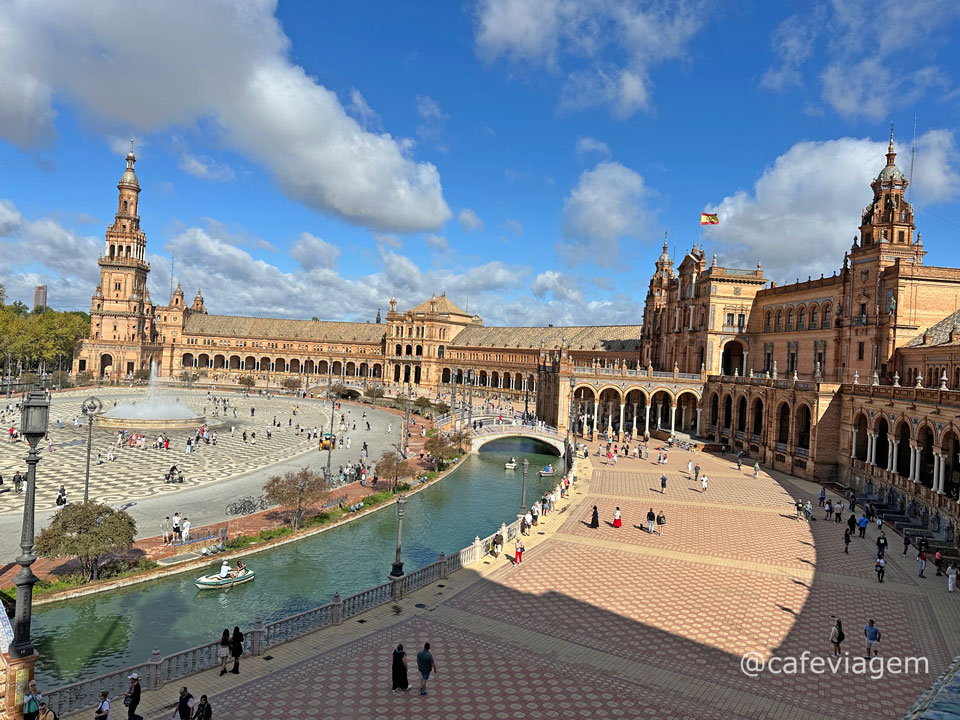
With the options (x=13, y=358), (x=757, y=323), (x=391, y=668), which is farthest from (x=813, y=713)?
(x=13, y=358)

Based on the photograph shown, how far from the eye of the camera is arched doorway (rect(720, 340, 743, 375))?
218 ft

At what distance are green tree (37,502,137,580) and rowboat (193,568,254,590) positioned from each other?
10.2 ft

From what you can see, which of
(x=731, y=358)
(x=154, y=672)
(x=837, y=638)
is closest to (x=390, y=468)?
(x=154, y=672)

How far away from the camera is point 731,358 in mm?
67562

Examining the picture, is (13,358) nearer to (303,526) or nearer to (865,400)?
(303,526)

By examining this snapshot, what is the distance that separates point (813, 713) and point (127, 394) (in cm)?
10040

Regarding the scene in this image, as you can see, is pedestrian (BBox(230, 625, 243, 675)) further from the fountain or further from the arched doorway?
the arched doorway

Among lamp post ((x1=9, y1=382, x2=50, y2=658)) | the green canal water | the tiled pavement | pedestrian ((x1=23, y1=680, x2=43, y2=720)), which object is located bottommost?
the green canal water

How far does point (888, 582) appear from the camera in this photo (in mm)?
24766

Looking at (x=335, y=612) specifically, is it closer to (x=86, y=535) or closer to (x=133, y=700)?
(x=133, y=700)

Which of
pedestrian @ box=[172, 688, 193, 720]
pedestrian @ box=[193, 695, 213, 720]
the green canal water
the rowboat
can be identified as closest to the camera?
pedestrian @ box=[193, 695, 213, 720]

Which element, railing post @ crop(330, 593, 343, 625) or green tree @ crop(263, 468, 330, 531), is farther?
green tree @ crop(263, 468, 330, 531)

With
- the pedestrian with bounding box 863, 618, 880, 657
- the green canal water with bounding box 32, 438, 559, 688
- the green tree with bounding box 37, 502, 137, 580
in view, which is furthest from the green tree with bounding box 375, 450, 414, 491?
the pedestrian with bounding box 863, 618, 880, 657

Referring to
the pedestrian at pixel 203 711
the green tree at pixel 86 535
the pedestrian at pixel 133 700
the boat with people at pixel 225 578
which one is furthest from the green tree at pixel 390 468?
the pedestrian at pixel 203 711
